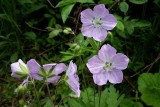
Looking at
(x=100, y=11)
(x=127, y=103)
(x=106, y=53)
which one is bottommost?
(x=127, y=103)

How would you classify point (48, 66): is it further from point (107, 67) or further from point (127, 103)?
point (127, 103)

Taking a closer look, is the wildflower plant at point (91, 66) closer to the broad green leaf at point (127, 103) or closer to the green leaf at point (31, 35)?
the broad green leaf at point (127, 103)

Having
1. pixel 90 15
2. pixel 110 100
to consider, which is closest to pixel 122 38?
pixel 110 100

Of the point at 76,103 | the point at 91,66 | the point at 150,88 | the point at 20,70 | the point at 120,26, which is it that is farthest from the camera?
the point at 150,88

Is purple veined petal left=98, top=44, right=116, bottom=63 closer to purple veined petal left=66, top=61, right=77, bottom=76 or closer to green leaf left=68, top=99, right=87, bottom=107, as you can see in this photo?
→ purple veined petal left=66, top=61, right=77, bottom=76

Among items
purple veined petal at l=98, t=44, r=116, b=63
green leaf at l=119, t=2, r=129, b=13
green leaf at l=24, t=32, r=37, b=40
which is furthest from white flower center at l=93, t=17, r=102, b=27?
green leaf at l=24, t=32, r=37, b=40

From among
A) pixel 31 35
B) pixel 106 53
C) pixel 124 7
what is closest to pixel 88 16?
pixel 106 53
